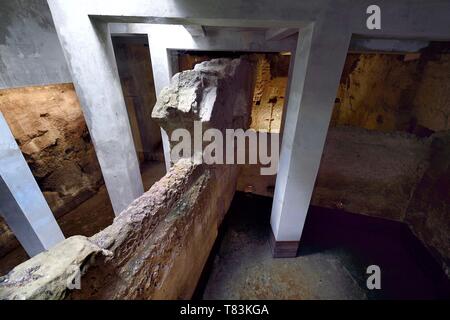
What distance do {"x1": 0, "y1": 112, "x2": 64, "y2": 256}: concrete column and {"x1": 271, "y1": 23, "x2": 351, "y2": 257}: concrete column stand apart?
141 inches

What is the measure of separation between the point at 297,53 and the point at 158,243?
2690 mm

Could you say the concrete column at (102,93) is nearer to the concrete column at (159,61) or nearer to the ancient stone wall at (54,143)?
the concrete column at (159,61)

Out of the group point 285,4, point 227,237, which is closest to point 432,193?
point 227,237

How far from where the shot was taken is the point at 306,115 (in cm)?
239

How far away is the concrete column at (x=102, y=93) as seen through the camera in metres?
2.32

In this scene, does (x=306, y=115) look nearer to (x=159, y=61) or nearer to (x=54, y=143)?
(x=159, y=61)

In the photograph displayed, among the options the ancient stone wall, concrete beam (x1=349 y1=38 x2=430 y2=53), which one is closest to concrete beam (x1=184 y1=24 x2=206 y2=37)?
concrete beam (x1=349 y1=38 x2=430 y2=53)

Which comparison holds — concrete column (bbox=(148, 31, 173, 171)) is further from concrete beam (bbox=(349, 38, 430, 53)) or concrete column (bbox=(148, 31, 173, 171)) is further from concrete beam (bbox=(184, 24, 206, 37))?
concrete beam (bbox=(349, 38, 430, 53))

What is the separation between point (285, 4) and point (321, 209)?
4.48 meters

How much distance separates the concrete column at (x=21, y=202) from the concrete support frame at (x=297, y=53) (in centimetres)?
89

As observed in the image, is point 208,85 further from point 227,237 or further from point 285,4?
point 227,237

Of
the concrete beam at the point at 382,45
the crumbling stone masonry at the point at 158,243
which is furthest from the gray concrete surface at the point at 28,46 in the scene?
the concrete beam at the point at 382,45

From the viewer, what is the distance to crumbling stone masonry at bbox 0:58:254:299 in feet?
3.93

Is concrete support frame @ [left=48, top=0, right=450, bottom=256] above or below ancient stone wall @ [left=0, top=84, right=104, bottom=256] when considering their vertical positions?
above
